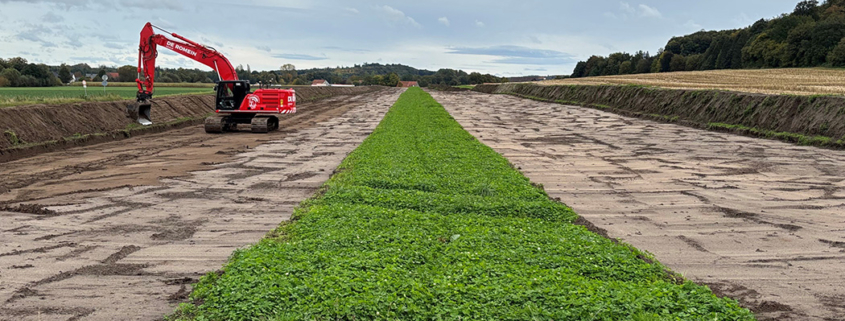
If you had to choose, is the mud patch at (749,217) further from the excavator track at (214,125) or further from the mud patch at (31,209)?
the excavator track at (214,125)

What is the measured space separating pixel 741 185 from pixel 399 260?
9.99 meters

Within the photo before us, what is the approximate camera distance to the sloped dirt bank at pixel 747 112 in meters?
20.8

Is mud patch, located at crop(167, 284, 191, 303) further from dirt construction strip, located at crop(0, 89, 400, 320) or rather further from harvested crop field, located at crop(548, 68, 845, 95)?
harvested crop field, located at crop(548, 68, 845, 95)

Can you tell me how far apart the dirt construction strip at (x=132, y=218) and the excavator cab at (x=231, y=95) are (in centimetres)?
528

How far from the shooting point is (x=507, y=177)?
12.8 m

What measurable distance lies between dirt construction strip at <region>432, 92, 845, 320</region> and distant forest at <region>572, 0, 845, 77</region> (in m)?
58.9

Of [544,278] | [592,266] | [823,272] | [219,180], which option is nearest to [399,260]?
[544,278]

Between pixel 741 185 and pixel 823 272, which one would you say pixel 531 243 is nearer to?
pixel 823 272

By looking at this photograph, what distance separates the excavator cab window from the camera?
971 inches

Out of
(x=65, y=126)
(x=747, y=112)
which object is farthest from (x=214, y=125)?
(x=747, y=112)

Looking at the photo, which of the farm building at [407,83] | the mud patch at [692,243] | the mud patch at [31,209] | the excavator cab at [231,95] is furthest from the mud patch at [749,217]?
the farm building at [407,83]

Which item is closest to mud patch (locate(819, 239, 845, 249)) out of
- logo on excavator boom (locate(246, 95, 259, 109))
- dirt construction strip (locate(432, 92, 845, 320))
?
dirt construction strip (locate(432, 92, 845, 320))

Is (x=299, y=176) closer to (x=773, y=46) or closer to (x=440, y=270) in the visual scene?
(x=440, y=270)

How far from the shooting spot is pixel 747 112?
25.9 metres
